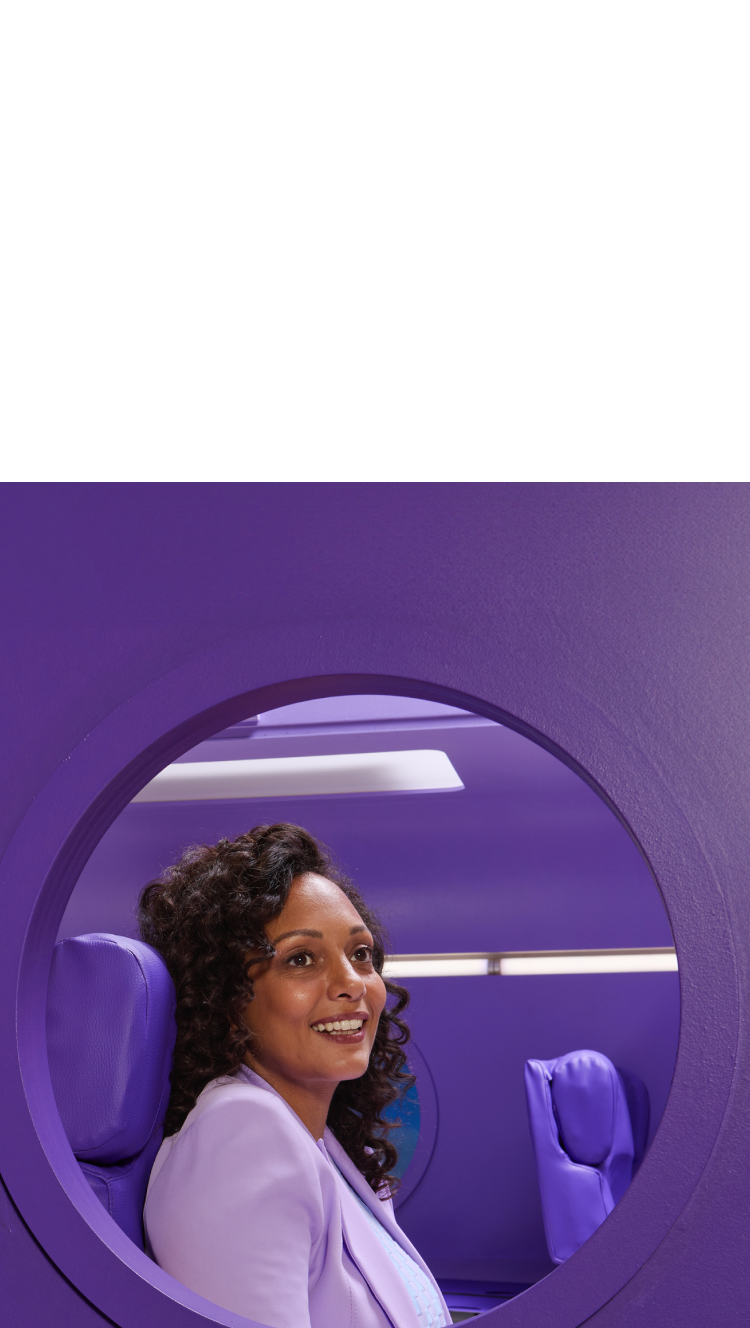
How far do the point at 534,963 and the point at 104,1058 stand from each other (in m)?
3.05

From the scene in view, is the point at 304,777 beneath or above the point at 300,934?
above

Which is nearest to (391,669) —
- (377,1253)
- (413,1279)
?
(377,1253)

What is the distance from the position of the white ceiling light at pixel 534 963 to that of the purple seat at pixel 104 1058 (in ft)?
8.89

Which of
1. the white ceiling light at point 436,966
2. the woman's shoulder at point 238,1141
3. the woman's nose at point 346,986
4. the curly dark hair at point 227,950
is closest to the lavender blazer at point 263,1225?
the woman's shoulder at point 238,1141

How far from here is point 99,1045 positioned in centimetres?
202

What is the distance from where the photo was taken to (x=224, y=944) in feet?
8.07

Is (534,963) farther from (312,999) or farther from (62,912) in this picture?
(62,912)

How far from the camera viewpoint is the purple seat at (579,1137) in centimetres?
428

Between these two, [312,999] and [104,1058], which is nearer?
[104,1058]
